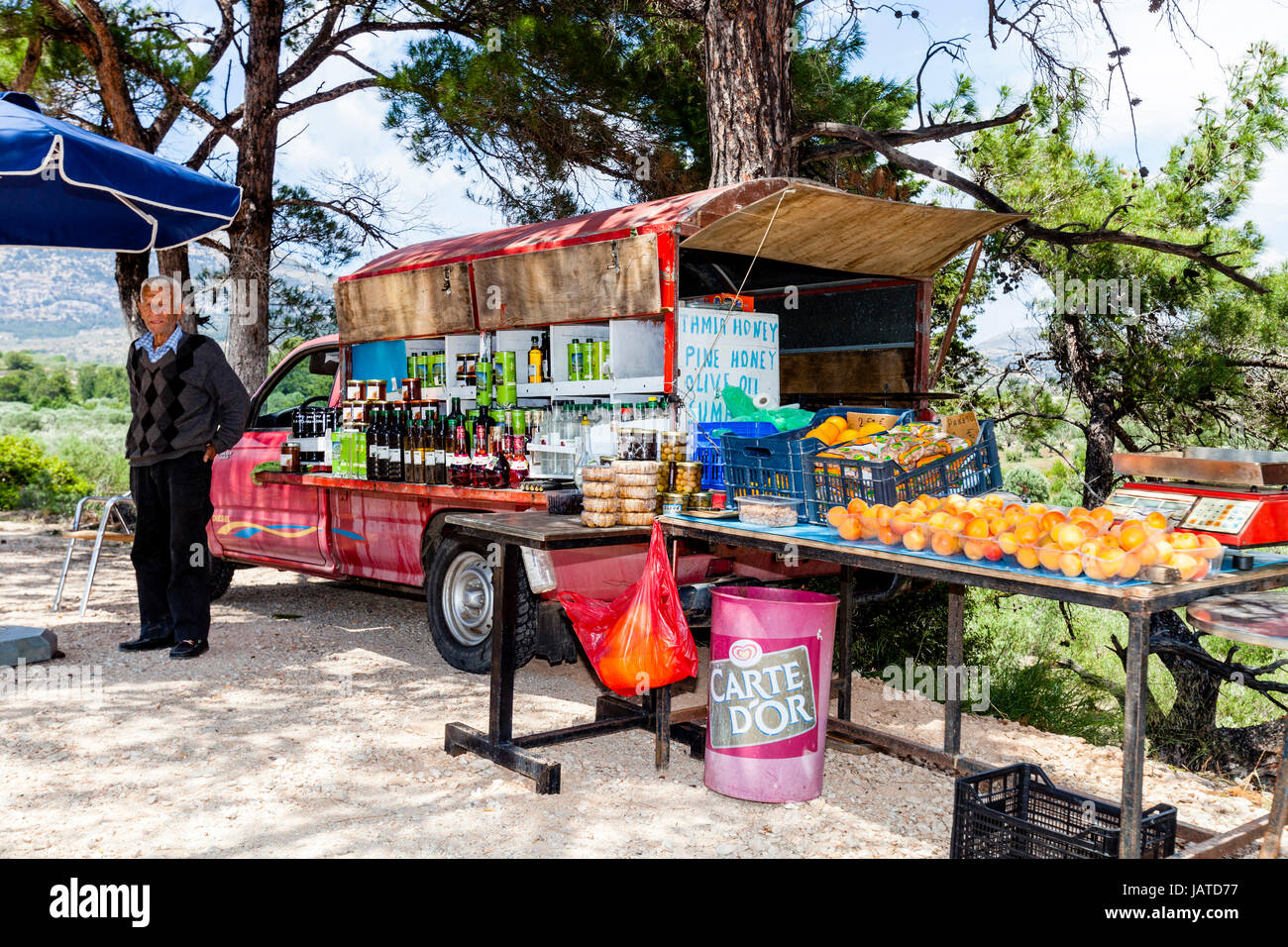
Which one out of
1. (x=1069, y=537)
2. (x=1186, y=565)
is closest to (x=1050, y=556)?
(x=1069, y=537)

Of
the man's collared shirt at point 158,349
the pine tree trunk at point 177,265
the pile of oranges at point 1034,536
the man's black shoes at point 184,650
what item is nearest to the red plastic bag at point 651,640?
the pile of oranges at point 1034,536

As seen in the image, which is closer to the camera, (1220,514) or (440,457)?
(1220,514)

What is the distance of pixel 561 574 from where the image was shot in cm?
521

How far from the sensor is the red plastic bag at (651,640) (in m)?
4.06

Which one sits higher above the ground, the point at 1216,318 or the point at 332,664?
the point at 1216,318

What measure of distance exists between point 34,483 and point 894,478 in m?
14.4

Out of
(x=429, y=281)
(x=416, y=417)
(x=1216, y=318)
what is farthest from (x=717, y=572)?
(x=1216, y=318)

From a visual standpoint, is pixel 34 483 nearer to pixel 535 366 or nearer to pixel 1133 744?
pixel 535 366

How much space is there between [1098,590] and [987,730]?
305 centimetres

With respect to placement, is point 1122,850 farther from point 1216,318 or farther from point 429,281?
point 1216,318

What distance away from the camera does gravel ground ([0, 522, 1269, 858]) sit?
3.71 meters

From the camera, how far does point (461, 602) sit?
6.01m

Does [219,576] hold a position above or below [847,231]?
below

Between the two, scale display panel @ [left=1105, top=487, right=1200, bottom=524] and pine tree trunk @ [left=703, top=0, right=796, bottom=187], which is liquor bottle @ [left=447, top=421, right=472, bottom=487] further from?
scale display panel @ [left=1105, top=487, right=1200, bottom=524]
